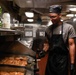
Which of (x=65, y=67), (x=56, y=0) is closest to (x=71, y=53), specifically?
(x=65, y=67)

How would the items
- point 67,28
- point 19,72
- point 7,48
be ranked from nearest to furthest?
point 19,72, point 67,28, point 7,48

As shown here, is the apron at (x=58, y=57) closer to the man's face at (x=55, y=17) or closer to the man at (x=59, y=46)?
the man at (x=59, y=46)

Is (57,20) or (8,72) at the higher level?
(57,20)

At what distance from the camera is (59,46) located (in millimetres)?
3801

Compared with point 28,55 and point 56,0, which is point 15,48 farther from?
point 56,0

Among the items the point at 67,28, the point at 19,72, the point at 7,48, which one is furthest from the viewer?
the point at 7,48

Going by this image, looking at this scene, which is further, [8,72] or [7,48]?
[7,48]

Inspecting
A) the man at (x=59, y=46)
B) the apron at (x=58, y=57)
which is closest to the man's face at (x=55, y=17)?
the man at (x=59, y=46)

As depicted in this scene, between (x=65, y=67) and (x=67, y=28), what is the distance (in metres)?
0.80

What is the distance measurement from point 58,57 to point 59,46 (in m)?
0.23

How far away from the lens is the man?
3.73 metres

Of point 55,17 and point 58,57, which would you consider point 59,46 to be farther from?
point 55,17

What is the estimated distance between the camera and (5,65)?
306cm

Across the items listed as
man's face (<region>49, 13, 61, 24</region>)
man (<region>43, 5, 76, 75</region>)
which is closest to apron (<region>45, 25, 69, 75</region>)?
man (<region>43, 5, 76, 75</region>)
